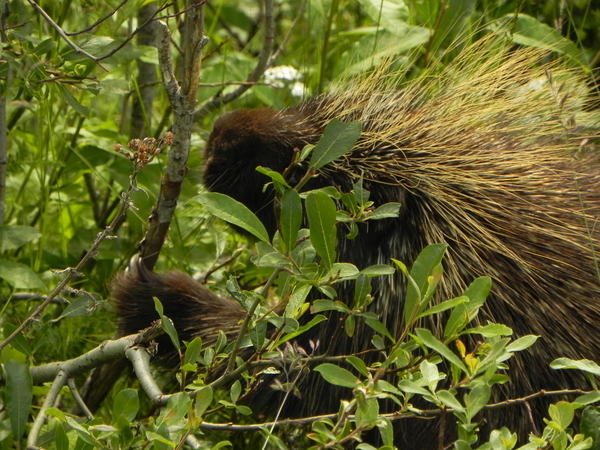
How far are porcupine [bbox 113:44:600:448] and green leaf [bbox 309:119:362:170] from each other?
0.57 metres

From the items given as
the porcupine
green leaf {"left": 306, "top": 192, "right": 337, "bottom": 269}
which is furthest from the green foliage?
the porcupine

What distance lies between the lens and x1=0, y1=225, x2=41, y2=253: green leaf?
6.73 feet

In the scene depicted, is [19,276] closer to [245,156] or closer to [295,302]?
[245,156]

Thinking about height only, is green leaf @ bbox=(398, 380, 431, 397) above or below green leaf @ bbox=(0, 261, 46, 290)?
above

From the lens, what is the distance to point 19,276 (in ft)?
6.68

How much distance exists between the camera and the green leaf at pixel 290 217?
1285 millimetres

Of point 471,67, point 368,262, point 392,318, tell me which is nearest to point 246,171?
point 368,262

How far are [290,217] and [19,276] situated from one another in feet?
3.37

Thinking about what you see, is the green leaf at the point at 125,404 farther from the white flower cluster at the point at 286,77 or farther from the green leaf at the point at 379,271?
the white flower cluster at the point at 286,77

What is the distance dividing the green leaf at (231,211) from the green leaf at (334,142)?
0.14 m

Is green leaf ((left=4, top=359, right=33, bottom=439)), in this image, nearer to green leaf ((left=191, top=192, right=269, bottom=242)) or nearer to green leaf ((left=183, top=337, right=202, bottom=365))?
green leaf ((left=183, top=337, right=202, bottom=365))

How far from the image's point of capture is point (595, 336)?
1.85 meters

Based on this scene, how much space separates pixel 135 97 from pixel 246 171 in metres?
0.83

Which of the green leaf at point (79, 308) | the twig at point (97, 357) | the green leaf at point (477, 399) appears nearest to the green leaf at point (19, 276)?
the twig at point (97, 357)
